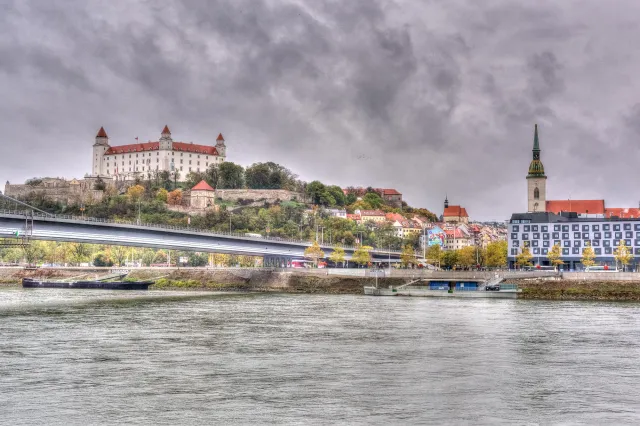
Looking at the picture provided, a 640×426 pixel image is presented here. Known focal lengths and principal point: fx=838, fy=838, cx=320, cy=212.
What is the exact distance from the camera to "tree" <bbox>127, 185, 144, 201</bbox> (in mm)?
185800

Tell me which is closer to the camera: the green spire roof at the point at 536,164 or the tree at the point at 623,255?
the tree at the point at 623,255

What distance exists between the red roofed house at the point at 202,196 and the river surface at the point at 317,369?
131405 mm

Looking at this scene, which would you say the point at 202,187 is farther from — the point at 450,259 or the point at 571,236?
the point at 571,236

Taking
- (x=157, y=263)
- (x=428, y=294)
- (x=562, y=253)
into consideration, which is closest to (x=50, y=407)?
(x=428, y=294)

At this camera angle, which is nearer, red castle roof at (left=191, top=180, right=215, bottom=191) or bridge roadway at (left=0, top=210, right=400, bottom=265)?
bridge roadway at (left=0, top=210, right=400, bottom=265)

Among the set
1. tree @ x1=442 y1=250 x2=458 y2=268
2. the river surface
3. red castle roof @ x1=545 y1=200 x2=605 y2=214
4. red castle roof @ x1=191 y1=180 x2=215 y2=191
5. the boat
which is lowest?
the river surface

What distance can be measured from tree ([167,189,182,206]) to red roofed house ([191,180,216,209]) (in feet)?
10.4

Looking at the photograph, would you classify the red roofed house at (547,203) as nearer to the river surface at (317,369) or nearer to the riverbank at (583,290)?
the riverbank at (583,290)

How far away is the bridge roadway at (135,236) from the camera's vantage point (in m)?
72.5

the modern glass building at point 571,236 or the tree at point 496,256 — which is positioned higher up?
the modern glass building at point 571,236

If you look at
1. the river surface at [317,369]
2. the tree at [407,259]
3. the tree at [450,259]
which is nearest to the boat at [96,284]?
the tree at [407,259]

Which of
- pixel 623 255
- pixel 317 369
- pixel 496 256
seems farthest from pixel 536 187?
pixel 317 369

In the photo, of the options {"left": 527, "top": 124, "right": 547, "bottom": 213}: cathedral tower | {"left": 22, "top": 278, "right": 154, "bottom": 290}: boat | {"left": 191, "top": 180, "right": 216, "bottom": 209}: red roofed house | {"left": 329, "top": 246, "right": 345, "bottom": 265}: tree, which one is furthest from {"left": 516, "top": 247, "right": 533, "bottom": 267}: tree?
{"left": 191, "top": 180, "right": 216, "bottom": 209}: red roofed house

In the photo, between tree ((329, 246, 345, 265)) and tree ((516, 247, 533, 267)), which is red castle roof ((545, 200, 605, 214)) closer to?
tree ((516, 247, 533, 267))
